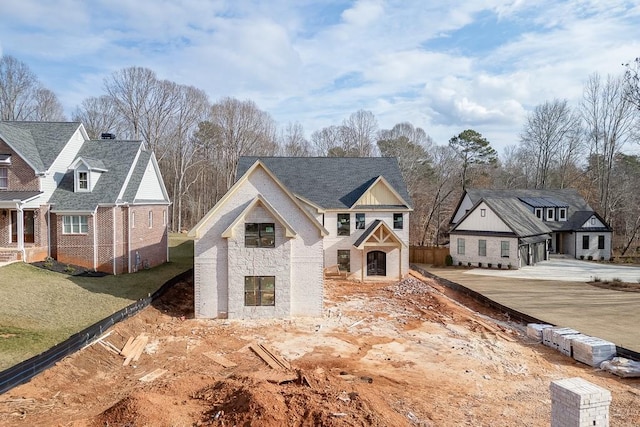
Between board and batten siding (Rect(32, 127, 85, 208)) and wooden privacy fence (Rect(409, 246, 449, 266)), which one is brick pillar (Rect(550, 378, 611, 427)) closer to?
board and batten siding (Rect(32, 127, 85, 208))

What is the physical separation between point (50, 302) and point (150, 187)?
1353cm

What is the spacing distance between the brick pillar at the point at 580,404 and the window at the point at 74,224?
24.8m

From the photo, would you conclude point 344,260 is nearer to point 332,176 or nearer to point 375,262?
Answer: point 375,262

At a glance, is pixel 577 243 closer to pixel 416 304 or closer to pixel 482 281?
pixel 482 281

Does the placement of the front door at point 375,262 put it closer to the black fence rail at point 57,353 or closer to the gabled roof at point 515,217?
the gabled roof at point 515,217

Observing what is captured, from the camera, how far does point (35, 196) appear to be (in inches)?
895

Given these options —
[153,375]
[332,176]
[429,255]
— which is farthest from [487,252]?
[153,375]

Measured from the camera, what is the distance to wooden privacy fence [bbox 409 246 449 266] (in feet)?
123

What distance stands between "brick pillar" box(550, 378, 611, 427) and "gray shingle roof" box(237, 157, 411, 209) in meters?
22.4

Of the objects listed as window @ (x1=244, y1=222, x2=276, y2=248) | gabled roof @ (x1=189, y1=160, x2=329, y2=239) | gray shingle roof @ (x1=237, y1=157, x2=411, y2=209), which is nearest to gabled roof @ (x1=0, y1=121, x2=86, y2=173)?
gray shingle roof @ (x1=237, y1=157, x2=411, y2=209)

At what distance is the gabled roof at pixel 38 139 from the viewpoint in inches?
916

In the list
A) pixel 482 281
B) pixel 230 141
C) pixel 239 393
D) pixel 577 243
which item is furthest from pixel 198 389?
pixel 230 141

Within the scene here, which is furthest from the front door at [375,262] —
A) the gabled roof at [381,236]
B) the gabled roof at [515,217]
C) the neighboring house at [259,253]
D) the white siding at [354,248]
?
the gabled roof at [515,217]

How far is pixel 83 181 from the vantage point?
975 inches
